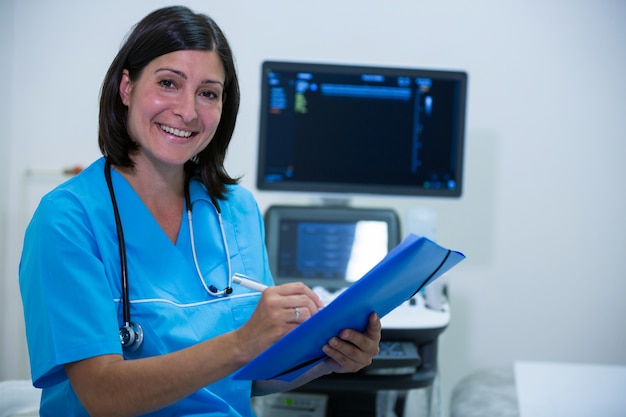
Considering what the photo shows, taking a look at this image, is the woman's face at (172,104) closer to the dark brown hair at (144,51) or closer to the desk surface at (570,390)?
the dark brown hair at (144,51)

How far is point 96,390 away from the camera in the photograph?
3.43ft

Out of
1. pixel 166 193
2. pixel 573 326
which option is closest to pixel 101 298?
pixel 166 193

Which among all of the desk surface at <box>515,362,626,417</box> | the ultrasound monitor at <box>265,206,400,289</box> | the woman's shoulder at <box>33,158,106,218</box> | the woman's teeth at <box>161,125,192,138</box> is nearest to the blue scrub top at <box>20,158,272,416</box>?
the woman's shoulder at <box>33,158,106,218</box>

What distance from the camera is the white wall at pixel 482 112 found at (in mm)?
2461

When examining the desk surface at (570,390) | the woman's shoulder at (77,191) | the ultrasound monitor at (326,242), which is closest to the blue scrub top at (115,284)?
the woman's shoulder at (77,191)

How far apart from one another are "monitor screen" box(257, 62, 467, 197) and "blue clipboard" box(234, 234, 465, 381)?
3.44 feet

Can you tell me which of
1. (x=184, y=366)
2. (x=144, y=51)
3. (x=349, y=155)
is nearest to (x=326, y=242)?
(x=349, y=155)

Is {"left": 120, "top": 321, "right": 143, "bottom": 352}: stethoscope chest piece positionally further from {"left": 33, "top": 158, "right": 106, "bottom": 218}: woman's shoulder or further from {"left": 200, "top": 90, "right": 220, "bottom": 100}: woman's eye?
{"left": 200, "top": 90, "right": 220, "bottom": 100}: woman's eye

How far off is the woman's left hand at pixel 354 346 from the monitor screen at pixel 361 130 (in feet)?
3.29

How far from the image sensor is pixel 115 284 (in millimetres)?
1146

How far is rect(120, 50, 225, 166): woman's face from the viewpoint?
1230 millimetres

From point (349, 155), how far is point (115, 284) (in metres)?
1.09

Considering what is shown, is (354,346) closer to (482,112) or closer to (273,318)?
(273,318)

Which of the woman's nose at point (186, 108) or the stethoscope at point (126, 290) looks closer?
the stethoscope at point (126, 290)
